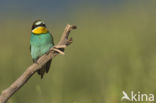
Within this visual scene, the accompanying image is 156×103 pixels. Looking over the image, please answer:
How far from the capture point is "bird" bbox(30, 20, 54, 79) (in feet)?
14.2

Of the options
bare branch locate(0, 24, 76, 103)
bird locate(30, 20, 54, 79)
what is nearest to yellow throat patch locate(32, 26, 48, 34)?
bird locate(30, 20, 54, 79)

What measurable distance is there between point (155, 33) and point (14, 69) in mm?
1368

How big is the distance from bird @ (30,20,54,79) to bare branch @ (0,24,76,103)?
0.32 meters

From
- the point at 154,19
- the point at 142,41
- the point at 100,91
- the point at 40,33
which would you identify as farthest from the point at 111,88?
the point at 154,19

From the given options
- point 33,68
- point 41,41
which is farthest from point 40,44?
point 33,68

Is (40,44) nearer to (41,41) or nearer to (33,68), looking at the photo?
(41,41)

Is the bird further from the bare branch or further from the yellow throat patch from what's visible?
the bare branch

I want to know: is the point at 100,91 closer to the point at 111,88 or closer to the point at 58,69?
the point at 111,88

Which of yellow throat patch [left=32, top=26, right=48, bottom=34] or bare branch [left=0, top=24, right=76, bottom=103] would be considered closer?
bare branch [left=0, top=24, right=76, bottom=103]

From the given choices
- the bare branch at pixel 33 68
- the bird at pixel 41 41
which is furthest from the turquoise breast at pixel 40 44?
the bare branch at pixel 33 68

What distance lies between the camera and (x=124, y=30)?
6645mm

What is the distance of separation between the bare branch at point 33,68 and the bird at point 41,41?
320 mm

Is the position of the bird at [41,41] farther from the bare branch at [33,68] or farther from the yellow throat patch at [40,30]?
the bare branch at [33,68]

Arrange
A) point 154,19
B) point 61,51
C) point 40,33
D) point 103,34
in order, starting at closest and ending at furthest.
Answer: point 61,51
point 40,33
point 154,19
point 103,34
